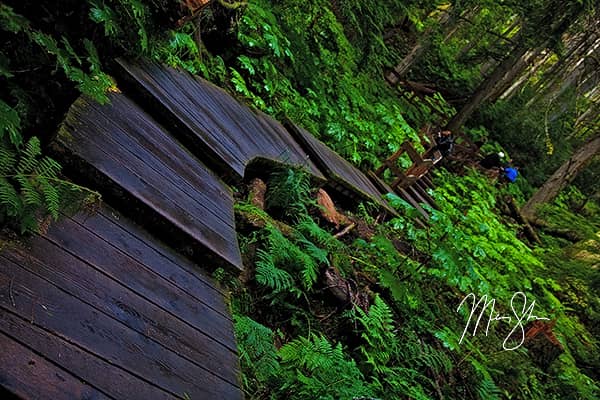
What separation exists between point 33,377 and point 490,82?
15.2m

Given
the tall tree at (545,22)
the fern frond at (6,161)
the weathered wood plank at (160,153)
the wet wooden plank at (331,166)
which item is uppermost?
the tall tree at (545,22)

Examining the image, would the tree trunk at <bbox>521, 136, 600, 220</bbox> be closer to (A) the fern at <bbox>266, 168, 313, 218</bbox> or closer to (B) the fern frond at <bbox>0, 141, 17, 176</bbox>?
(A) the fern at <bbox>266, 168, 313, 218</bbox>

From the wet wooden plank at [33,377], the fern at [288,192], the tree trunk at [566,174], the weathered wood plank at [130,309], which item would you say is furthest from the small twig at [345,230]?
the tree trunk at [566,174]

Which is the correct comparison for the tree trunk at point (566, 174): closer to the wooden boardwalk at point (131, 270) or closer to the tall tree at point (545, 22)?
the tall tree at point (545, 22)

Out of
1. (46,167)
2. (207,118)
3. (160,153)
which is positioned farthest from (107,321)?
(207,118)

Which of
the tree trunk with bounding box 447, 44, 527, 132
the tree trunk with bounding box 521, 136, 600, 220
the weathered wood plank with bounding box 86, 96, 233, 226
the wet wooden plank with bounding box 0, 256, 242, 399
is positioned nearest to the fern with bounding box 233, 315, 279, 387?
the weathered wood plank with bounding box 86, 96, 233, 226

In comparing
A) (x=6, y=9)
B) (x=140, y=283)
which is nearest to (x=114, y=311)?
(x=140, y=283)

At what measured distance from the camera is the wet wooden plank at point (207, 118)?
9.34 feet

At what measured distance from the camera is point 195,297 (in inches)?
76.5

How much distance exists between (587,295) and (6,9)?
10656 mm

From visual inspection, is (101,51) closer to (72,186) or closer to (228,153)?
(228,153)

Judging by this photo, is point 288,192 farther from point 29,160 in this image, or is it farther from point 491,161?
point 491,161

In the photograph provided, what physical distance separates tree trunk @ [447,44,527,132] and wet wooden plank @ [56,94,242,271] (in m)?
13.3

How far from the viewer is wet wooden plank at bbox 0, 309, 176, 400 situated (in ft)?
3.61
